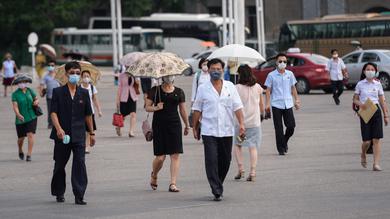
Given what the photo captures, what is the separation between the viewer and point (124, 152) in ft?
65.5

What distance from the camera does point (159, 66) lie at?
47.1 feet

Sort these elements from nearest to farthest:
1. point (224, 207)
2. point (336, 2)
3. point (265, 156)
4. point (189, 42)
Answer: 1. point (224, 207)
2. point (265, 156)
3. point (336, 2)
4. point (189, 42)

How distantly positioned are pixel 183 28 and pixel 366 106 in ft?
209

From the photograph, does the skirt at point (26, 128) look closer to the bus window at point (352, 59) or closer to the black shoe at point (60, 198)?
the black shoe at point (60, 198)

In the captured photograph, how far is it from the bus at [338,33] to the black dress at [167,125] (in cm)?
3990

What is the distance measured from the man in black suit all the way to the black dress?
1059mm

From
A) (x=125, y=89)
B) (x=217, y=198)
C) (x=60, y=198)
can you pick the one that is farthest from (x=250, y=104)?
(x=125, y=89)

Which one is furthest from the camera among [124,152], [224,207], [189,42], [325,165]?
[189,42]

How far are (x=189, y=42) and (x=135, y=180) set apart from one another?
6461cm

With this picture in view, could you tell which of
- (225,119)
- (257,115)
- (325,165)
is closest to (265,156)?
(325,165)

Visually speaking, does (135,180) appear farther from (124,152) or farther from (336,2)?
(336,2)

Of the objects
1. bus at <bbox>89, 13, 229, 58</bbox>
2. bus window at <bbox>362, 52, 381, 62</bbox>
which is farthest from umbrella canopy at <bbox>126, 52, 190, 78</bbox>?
bus at <bbox>89, 13, 229, 58</bbox>

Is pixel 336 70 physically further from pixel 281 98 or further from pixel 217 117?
pixel 217 117

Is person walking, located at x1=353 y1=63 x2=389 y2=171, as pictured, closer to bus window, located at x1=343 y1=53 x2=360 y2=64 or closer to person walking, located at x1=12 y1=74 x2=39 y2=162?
person walking, located at x1=12 y1=74 x2=39 y2=162
